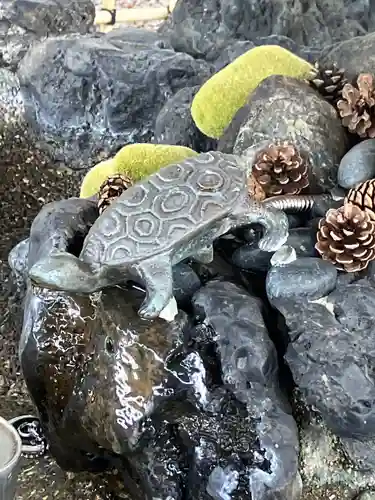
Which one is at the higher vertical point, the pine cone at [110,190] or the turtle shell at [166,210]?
the turtle shell at [166,210]

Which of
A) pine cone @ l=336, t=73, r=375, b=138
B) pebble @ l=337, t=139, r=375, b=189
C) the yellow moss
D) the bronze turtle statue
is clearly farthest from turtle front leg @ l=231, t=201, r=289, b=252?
the yellow moss

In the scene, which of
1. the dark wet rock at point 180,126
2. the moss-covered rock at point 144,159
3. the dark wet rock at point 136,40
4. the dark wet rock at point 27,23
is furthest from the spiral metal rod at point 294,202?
the dark wet rock at point 27,23

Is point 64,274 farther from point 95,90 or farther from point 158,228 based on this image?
point 95,90

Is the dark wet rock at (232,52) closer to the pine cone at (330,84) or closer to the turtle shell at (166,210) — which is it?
the pine cone at (330,84)

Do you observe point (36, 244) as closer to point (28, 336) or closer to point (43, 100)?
point (28, 336)

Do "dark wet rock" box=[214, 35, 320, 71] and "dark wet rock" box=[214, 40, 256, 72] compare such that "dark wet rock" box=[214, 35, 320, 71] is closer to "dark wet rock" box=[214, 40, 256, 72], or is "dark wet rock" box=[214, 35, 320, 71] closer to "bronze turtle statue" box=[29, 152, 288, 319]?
"dark wet rock" box=[214, 40, 256, 72]

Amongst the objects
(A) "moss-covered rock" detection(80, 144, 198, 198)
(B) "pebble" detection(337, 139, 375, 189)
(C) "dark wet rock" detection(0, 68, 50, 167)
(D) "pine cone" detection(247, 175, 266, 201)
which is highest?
(D) "pine cone" detection(247, 175, 266, 201)

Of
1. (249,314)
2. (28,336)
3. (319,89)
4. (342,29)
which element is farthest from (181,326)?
(342,29)

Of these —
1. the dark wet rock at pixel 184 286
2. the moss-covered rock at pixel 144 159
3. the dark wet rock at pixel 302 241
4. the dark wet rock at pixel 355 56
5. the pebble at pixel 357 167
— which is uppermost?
the dark wet rock at pixel 355 56
